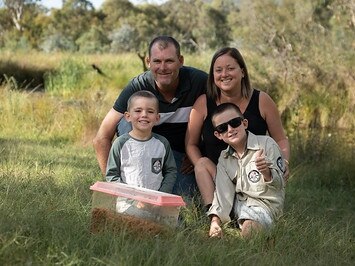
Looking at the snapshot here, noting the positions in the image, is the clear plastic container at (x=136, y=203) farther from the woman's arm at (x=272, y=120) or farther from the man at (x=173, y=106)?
the woman's arm at (x=272, y=120)

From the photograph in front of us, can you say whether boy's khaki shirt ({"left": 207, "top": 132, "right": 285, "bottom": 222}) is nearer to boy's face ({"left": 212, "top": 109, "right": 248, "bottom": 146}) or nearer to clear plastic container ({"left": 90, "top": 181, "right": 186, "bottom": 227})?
boy's face ({"left": 212, "top": 109, "right": 248, "bottom": 146})

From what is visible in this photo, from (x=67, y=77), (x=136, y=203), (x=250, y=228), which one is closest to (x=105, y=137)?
(x=136, y=203)

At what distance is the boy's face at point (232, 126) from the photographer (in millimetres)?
3471

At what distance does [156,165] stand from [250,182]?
522 millimetres

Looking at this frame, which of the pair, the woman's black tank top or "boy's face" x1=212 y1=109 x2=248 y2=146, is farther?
the woman's black tank top

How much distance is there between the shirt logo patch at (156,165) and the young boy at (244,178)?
347 millimetres

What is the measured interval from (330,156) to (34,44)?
2811 centimetres

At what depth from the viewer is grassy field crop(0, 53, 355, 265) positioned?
2.56 metres

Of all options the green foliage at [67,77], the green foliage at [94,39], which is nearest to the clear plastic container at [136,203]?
the green foliage at [67,77]

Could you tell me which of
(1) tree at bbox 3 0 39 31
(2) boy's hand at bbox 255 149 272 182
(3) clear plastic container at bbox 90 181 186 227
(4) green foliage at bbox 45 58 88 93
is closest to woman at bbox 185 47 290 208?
(2) boy's hand at bbox 255 149 272 182

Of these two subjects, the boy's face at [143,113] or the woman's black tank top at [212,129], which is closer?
the boy's face at [143,113]

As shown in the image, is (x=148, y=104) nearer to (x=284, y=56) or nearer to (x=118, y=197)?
(x=118, y=197)

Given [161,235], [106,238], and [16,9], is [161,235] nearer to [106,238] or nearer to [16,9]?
[106,238]

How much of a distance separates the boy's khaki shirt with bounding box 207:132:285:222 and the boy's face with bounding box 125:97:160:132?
473 mm
